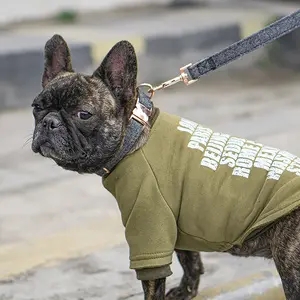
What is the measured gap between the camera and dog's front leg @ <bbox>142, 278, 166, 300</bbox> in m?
2.94

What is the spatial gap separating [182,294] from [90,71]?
4.33 m

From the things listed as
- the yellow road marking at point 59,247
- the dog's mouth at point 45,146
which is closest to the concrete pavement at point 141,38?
the yellow road marking at point 59,247

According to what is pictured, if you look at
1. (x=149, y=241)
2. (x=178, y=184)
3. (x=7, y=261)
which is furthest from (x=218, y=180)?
(x=7, y=261)

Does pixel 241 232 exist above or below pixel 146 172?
below

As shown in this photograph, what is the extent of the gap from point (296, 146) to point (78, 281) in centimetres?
275

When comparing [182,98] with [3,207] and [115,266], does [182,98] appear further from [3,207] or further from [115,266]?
[115,266]

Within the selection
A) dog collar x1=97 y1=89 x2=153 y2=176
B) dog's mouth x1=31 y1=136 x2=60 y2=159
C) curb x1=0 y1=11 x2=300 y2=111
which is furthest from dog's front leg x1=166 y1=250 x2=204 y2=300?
curb x1=0 y1=11 x2=300 y2=111

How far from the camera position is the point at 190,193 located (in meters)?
2.85

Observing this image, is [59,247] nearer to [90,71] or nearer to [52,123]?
[52,123]

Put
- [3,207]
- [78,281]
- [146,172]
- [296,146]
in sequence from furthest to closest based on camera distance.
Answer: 1. [296,146]
2. [3,207]
3. [78,281]
4. [146,172]

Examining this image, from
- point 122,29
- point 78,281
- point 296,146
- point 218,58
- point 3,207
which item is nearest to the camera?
point 218,58

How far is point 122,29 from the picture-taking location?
8367 mm

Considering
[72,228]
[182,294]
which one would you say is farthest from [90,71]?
[182,294]

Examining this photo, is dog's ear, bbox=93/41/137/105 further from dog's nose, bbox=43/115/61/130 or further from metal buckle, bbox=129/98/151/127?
dog's nose, bbox=43/115/61/130
